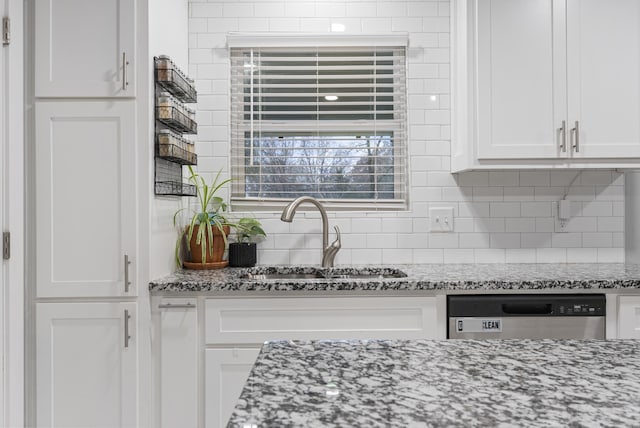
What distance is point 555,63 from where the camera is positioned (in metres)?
2.31

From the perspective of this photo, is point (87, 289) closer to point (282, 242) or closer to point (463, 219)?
point (282, 242)

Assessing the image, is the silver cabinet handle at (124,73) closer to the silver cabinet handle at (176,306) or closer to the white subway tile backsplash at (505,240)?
the silver cabinet handle at (176,306)

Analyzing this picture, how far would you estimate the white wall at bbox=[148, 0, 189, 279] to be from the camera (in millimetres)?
2045

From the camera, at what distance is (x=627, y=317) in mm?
2043

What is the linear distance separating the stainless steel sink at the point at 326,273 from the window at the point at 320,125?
15.0 inches

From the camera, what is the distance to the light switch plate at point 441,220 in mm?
2672

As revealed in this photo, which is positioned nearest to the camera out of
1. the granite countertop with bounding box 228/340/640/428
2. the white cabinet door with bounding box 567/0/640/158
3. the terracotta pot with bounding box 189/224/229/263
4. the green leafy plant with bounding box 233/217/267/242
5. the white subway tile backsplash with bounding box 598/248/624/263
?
the granite countertop with bounding box 228/340/640/428

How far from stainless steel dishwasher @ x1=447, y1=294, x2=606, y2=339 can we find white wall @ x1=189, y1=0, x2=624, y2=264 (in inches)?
25.8

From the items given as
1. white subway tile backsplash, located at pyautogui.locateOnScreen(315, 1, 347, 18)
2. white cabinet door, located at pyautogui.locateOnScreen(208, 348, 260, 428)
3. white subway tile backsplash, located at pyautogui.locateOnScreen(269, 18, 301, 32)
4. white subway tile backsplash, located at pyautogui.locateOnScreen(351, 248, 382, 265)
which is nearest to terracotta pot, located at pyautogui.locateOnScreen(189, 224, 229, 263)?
white cabinet door, located at pyautogui.locateOnScreen(208, 348, 260, 428)

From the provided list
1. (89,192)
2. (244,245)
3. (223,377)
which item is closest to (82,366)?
(223,377)

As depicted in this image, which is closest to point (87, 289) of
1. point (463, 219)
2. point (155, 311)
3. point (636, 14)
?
point (155, 311)

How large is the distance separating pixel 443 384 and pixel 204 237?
1813 mm

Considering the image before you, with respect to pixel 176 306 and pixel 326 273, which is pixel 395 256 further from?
pixel 176 306

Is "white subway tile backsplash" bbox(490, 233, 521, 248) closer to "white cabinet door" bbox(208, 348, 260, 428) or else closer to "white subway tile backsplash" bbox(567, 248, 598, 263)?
"white subway tile backsplash" bbox(567, 248, 598, 263)
